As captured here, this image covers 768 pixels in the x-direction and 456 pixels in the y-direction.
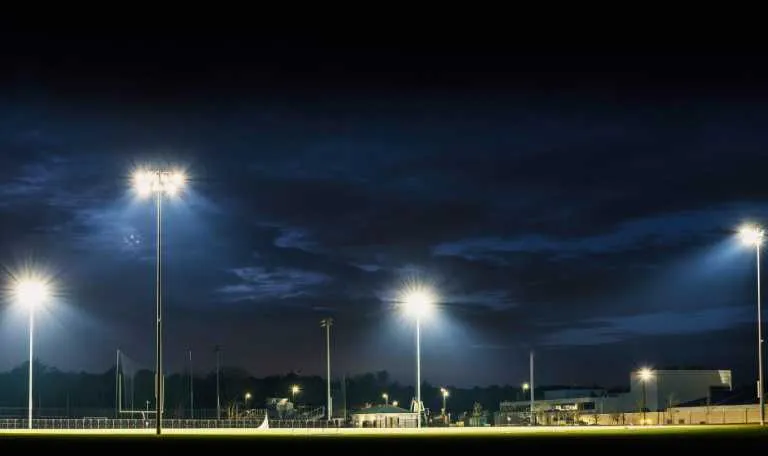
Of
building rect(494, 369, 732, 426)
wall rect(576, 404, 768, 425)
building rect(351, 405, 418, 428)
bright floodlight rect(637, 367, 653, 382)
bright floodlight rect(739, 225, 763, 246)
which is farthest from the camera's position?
building rect(494, 369, 732, 426)

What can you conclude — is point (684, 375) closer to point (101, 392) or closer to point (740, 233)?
point (740, 233)

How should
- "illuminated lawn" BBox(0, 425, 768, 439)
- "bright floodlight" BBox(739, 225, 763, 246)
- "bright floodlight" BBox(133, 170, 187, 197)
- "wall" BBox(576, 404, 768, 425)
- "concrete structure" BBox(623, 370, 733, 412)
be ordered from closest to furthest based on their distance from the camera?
"illuminated lawn" BBox(0, 425, 768, 439)
"bright floodlight" BBox(133, 170, 187, 197)
"bright floodlight" BBox(739, 225, 763, 246)
"wall" BBox(576, 404, 768, 425)
"concrete structure" BBox(623, 370, 733, 412)

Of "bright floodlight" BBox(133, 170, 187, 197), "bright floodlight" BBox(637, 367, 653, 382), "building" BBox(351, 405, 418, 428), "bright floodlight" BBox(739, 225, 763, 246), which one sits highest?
"bright floodlight" BBox(133, 170, 187, 197)

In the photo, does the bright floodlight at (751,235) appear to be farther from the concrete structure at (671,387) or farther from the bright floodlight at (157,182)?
the concrete structure at (671,387)

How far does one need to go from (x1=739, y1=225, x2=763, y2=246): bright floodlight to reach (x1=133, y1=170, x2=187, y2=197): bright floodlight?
33.9m

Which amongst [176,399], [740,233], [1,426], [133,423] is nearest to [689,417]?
[740,233]

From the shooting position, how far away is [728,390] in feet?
405

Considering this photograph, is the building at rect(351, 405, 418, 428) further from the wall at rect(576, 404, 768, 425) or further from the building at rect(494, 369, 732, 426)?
the wall at rect(576, 404, 768, 425)

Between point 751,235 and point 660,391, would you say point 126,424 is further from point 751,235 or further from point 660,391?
point 660,391

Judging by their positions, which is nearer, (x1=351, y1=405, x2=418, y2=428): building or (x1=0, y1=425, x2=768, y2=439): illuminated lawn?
(x1=0, y1=425, x2=768, y2=439): illuminated lawn

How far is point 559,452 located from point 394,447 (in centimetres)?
573

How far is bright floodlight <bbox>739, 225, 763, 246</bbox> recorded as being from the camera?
206ft

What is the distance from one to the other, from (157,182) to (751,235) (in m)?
35.5

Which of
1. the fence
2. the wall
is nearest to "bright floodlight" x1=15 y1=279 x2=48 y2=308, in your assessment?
the fence
